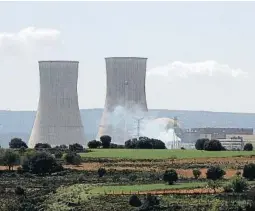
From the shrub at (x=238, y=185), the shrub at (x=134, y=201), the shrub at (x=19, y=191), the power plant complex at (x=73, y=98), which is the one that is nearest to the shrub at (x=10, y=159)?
the power plant complex at (x=73, y=98)

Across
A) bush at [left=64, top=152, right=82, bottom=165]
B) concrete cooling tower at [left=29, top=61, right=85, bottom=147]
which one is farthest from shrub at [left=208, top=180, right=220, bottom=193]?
concrete cooling tower at [left=29, top=61, right=85, bottom=147]

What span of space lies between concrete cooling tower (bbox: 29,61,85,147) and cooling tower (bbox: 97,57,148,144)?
10.3ft

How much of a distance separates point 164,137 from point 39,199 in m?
60.1

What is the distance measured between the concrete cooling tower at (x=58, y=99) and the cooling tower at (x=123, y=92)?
3.15m

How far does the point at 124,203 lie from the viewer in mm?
40875

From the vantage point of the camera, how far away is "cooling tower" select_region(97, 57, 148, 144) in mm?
72500

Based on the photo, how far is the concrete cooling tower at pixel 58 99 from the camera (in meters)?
71.3

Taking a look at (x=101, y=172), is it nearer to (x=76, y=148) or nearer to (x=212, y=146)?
(x=76, y=148)

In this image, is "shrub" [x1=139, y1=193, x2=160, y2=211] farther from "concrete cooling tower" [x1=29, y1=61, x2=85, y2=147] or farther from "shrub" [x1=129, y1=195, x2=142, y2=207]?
"concrete cooling tower" [x1=29, y1=61, x2=85, y2=147]

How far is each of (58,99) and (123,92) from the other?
5.54 meters

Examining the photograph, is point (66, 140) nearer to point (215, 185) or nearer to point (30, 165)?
point (30, 165)

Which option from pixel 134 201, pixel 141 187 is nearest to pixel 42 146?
pixel 141 187

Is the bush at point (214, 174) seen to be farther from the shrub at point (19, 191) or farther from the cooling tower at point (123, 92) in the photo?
the cooling tower at point (123, 92)

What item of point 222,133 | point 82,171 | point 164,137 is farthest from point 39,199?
point 222,133
